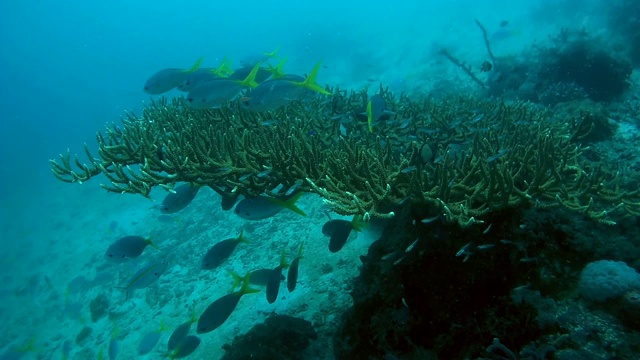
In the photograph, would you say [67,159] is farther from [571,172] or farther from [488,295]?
[571,172]

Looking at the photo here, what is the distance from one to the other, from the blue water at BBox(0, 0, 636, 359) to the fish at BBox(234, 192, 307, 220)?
2.00m

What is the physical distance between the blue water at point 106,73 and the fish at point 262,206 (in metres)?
2.00

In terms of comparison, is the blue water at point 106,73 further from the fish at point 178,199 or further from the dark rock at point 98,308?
the fish at point 178,199

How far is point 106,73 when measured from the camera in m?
84.5

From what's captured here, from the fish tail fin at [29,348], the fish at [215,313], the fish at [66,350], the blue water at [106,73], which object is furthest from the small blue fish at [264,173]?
the fish tail fin at [29,348]

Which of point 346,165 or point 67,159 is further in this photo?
point 67,159

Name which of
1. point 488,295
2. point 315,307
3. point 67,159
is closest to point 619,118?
point 488,295

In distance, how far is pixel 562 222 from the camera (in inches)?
105

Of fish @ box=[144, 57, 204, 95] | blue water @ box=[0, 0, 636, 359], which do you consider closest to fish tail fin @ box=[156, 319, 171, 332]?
blue water @ box=[0, 0, 636, 359]

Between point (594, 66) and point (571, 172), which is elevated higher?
point (594, 66)

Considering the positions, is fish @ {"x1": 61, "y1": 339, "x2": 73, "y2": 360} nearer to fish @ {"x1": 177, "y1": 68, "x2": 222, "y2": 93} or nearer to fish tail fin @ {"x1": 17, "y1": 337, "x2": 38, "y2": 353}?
fish tail fin @ {"x1": 17, "y1": 337, "x2": 38, "y2": 353}

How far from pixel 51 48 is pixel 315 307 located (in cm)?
14492

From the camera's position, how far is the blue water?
594 inches

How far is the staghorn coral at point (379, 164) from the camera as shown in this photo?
2.73 metres
